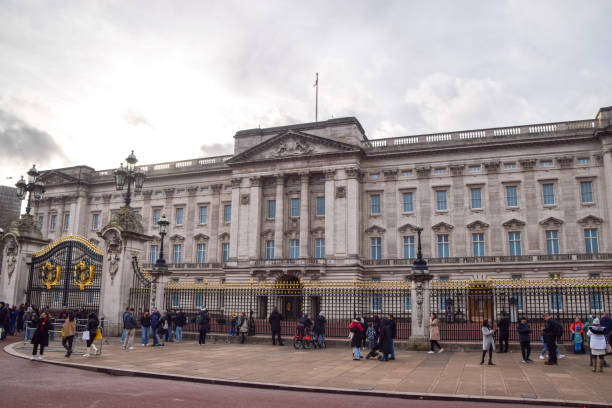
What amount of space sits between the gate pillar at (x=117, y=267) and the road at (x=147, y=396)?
32.2ft

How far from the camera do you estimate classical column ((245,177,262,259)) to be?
53.7 m

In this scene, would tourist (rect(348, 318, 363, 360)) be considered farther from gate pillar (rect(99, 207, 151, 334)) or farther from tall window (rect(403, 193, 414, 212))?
tall window (rect(403, 193, 414, 212))

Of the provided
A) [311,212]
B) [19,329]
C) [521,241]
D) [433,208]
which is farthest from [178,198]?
[521,241]

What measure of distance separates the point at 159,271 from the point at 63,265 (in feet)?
18.7

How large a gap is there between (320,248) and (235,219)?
33.5 feet

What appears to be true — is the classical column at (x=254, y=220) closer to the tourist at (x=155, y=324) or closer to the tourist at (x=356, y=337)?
the tourist at (x=155, y=324)

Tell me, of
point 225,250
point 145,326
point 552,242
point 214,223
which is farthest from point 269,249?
point 145,326

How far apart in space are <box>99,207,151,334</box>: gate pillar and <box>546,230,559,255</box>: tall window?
37.9 metres

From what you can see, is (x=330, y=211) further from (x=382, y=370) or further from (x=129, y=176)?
(x=382, y=370)

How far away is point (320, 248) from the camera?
5291 cm

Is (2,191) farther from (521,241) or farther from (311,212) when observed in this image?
(521,241)

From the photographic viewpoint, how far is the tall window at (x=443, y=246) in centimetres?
4919

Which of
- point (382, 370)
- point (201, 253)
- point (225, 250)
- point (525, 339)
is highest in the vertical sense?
point (225, 250)

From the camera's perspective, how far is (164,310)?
83.8 feet
